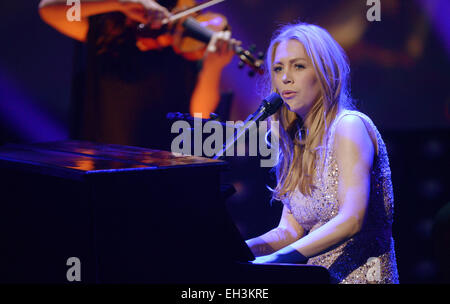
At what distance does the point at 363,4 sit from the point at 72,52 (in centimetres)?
197

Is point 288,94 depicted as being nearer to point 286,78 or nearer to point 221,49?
point 286,78

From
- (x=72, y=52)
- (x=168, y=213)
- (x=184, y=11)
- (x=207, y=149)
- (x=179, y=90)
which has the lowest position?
(x=168, y=213)

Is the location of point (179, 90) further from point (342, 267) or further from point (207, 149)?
point (342, 267)

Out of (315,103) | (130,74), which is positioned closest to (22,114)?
(130,74)

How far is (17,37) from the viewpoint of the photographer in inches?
115

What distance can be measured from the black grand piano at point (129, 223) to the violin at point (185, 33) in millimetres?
1697

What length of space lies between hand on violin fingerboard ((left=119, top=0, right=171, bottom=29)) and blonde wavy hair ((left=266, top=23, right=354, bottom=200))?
48.3 inches

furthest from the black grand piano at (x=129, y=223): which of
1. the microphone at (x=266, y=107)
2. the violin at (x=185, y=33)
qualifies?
the violin at (x=185, y=33)

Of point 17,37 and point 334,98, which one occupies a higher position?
point 17,37

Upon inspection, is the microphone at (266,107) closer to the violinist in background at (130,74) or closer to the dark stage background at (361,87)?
the dark stage background at (361,87)

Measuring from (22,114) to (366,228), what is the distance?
2197mm
